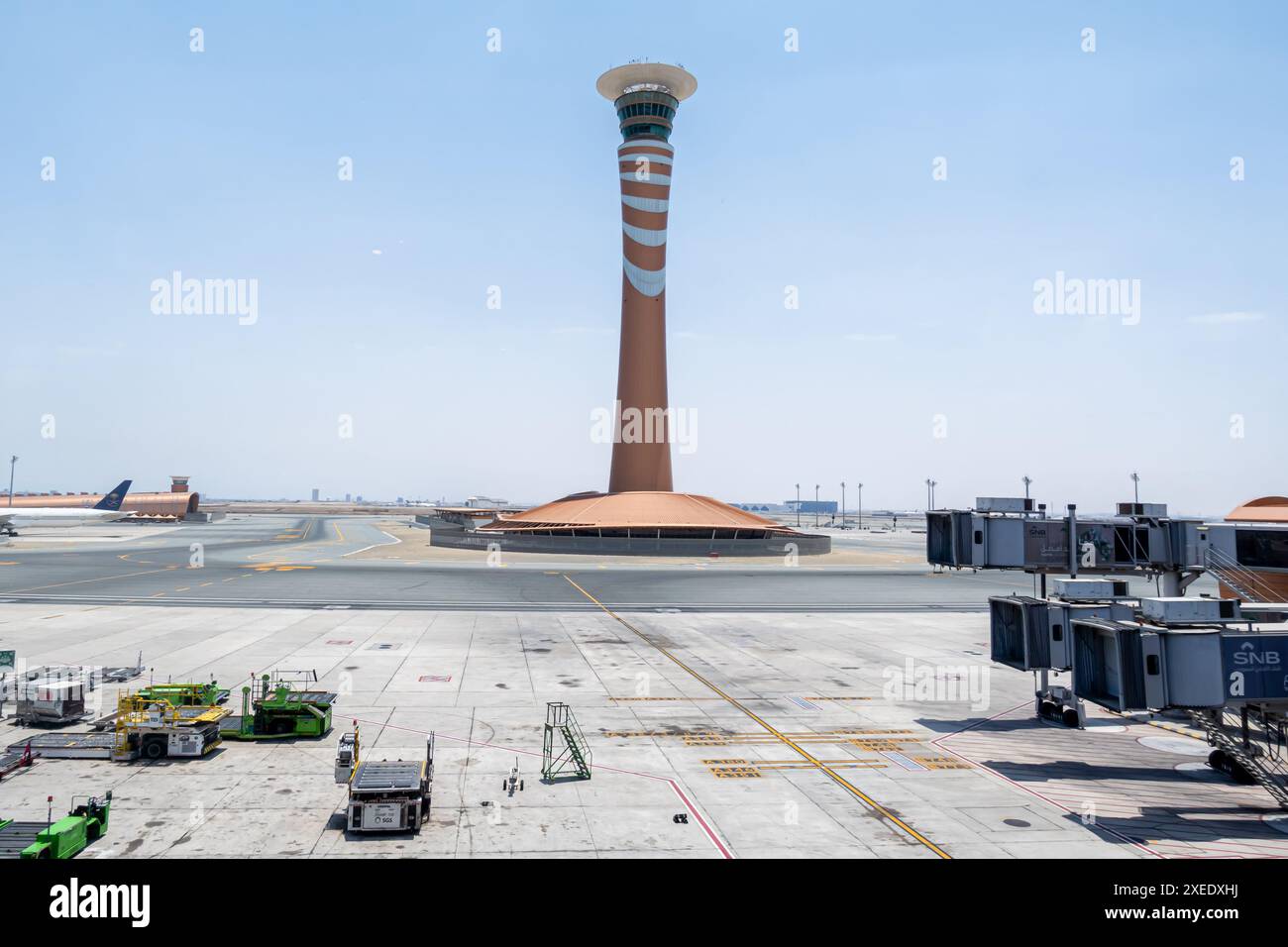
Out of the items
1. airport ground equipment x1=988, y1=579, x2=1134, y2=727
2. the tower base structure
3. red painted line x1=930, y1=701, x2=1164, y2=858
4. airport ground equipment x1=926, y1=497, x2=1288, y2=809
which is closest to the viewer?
red painted line x1=930, y1=701, x2=1164, y2=858

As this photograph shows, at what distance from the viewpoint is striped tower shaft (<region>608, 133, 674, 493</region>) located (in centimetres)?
10275

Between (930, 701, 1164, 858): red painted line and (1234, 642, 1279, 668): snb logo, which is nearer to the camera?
(930, 701, 1164, 858): red painted line

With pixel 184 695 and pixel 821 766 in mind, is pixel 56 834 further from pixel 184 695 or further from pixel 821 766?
pixel 821 766

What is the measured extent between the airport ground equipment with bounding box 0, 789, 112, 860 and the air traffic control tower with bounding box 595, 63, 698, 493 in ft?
296

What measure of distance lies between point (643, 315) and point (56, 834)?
9495 cm

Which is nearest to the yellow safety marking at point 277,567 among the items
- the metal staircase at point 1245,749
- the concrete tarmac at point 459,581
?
the concrete tarmac at point 459,581

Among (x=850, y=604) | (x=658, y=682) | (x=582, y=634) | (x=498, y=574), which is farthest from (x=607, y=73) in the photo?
(x=658, y=682)

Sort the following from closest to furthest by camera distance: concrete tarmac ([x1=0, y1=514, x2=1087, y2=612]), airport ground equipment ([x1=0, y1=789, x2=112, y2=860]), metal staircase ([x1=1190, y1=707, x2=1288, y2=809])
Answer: airport ground equipment ([x1=0, y1=789, x2=112, y2=860])
metal staircase ([x1=1190, y1=707, x2=1288, y2=809])
concrete tarmac ([x1=0, y1=514, x2=1087, y2=612])

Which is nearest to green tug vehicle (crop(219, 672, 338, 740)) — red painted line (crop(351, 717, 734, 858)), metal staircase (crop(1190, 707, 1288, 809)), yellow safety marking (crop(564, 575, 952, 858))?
red painted line (crop(351, 717, 734, 858))

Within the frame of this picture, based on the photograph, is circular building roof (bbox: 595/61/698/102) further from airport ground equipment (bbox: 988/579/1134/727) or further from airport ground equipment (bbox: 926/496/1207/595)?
airport ground equipment (bbox: 988/579/1134/727)

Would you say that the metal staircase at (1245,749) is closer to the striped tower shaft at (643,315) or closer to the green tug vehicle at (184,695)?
the green tug vehicle at (184,695)

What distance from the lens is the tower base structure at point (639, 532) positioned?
3787 inches
